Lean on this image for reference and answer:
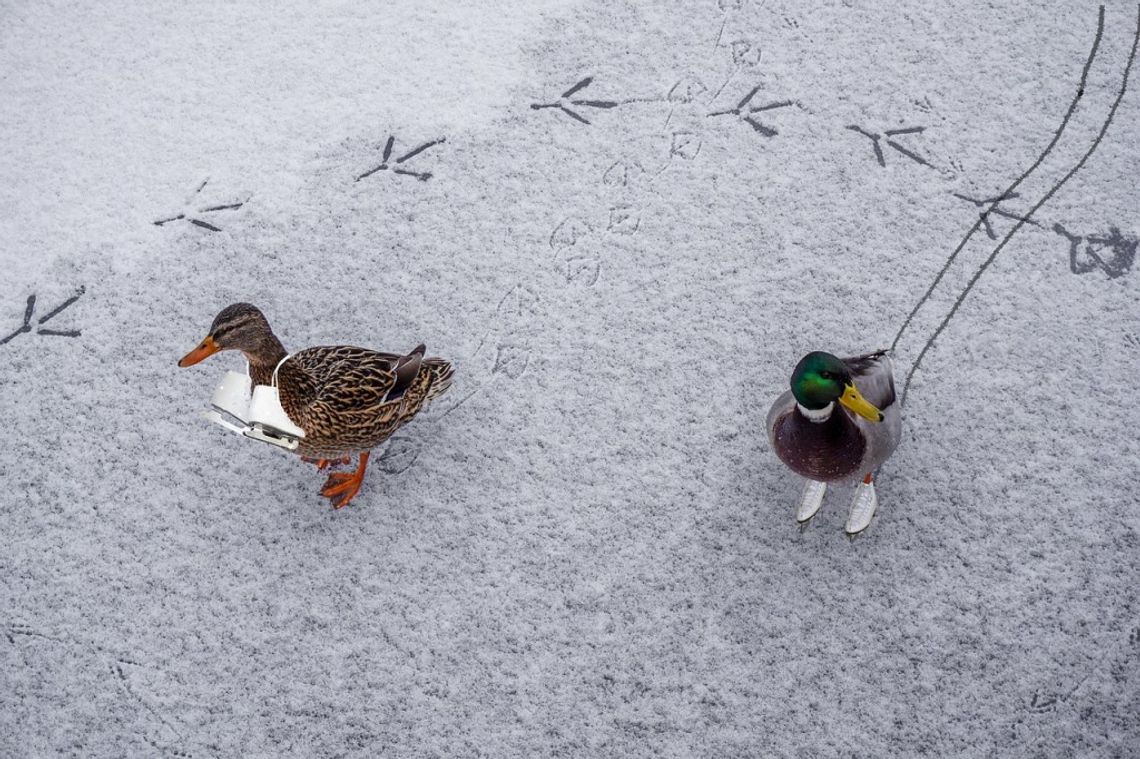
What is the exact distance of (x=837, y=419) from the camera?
1542mm

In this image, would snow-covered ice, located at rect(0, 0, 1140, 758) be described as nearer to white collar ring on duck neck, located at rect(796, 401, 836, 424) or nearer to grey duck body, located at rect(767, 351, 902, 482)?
grey duck body, located at rect(767, 351, 902, 482)

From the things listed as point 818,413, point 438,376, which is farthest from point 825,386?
point 438,376

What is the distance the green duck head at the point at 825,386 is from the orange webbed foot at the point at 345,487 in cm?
94

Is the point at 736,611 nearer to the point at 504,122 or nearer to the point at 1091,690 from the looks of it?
the point at 1091,690

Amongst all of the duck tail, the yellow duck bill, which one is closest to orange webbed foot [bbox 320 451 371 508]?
the duck tail

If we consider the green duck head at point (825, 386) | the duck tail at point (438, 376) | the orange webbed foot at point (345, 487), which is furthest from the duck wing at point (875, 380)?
the orange webbed foot at point (345, 487)

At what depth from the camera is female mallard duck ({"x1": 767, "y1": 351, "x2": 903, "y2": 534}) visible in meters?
1.49

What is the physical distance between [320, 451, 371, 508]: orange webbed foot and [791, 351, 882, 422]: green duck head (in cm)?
94

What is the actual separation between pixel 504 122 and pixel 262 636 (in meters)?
1.47

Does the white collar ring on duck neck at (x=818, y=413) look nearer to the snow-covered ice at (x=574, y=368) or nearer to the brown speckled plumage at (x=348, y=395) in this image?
the snow-covered ice at (x=574, y=368)

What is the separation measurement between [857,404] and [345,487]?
1092 millimetres

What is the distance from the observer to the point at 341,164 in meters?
2.29

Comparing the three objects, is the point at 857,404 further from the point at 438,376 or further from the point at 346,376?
the point at 346,376

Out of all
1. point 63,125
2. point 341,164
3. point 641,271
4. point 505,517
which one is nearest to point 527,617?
point 505,517
